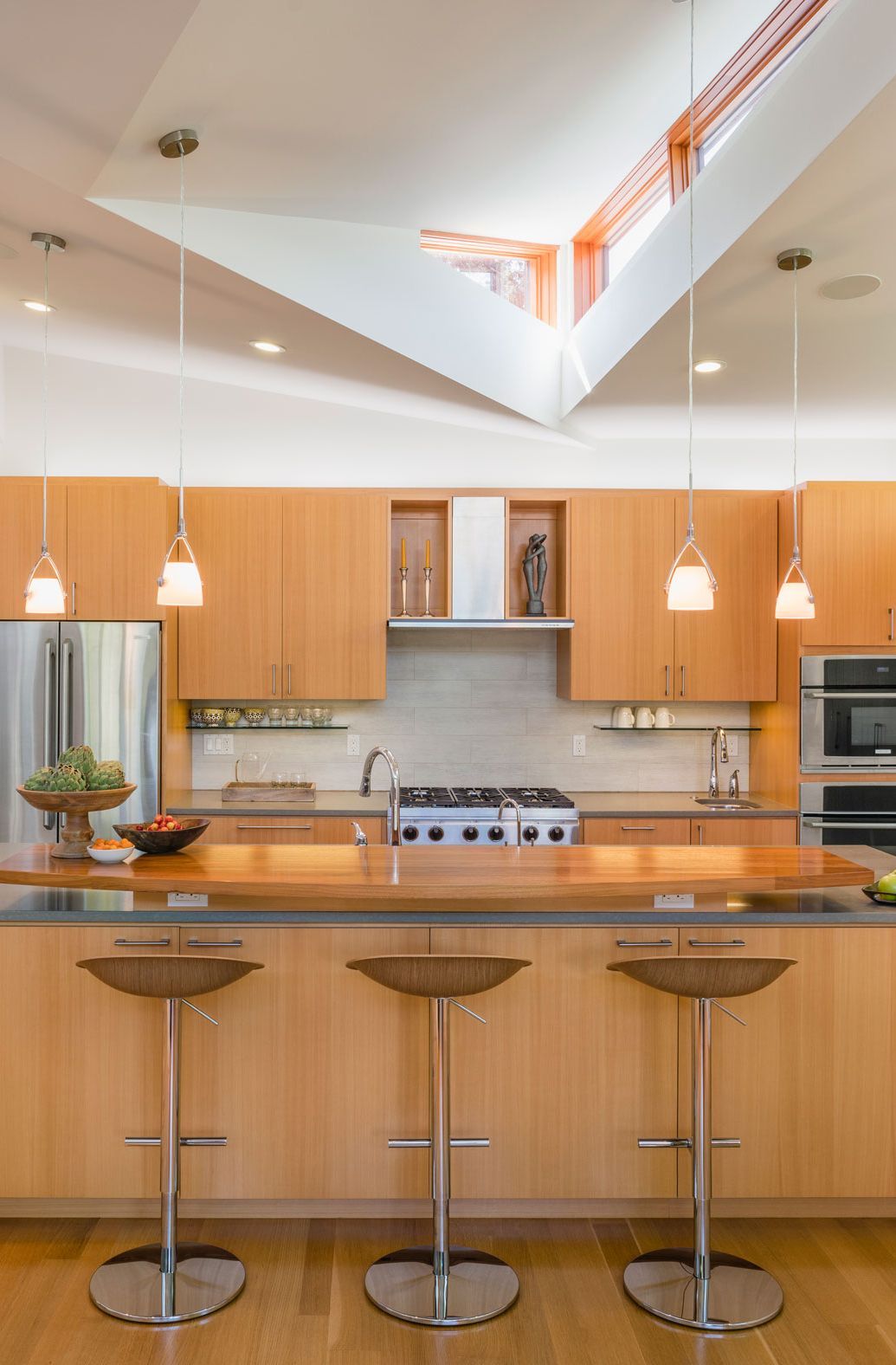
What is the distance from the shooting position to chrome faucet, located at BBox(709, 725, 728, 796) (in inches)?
192

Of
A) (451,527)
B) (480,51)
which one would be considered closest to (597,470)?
(451,527)

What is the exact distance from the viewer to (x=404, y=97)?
279 centimetres

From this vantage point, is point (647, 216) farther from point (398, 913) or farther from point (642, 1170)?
point (642, 1170)

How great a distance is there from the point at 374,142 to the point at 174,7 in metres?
1.03

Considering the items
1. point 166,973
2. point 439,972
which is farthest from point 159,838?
point 439,972

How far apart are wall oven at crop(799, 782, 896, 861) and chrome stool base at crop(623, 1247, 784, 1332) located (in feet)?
7.90

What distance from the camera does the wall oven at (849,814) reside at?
455cm

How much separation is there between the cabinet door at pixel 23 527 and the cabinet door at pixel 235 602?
62cm

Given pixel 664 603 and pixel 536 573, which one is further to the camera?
pixel 536 573

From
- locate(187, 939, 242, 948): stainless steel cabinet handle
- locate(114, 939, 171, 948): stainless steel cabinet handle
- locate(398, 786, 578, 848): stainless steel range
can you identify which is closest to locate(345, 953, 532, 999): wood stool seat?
locate(187, 939, 242, 948): stainless steel cabinet handle

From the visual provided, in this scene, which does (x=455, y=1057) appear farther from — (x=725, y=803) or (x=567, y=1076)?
(x=725, y=803)

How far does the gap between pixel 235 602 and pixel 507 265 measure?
216 cm

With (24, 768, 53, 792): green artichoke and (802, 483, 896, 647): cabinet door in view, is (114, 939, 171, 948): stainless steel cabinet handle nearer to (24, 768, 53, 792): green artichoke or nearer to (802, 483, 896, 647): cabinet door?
(24, 768, 53, 792): green artichoke

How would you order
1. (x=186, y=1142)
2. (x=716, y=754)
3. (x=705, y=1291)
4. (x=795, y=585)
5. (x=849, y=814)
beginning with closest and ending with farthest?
(x=705, y=1291) < (x=186, y=1142) < (x=795, y=585) < (x=849, y=814) < (x=716, y=754)
